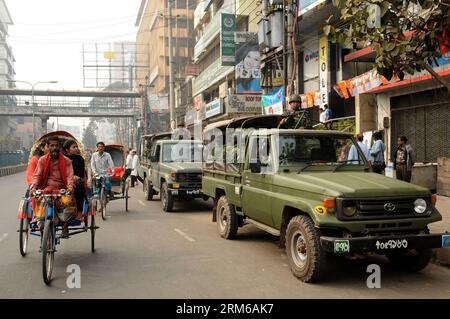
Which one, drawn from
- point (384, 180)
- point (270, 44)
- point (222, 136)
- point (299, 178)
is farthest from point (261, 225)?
point (270, 44)

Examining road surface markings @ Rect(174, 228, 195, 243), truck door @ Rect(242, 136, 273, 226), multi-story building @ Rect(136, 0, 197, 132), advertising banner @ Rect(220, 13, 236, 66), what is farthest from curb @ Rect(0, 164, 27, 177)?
truck door @ Rect(242, 136, 273, 226)

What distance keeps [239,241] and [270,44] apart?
882 cm

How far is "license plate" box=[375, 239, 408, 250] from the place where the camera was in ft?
17.6

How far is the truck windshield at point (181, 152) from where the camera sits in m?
13.8

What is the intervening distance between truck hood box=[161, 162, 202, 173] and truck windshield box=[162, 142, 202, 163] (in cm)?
37

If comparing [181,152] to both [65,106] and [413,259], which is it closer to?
[413,259]

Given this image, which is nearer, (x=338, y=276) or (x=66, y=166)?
(x=338, y=276)

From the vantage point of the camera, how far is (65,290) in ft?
18.0

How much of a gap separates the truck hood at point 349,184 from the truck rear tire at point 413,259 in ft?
2.84

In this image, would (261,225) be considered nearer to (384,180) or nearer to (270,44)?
(384,180)

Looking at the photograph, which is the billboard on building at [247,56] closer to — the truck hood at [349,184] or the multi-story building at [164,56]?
Result: the truck hood at [349,184]

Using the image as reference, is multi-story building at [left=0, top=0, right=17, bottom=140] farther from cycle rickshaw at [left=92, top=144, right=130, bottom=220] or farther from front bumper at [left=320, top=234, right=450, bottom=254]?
front bumper at [left=320, top=234, right=450, bottom=254]

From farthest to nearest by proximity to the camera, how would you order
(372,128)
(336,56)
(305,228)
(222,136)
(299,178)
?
(336,56) < (372,128) < (222,136) < (299,178) < (305,228)

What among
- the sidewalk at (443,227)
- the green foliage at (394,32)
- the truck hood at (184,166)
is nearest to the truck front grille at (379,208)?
the sidewalk at (443,227)
